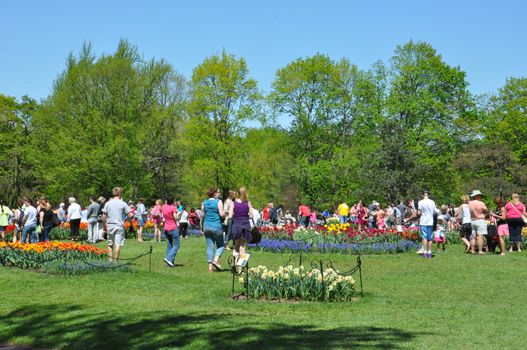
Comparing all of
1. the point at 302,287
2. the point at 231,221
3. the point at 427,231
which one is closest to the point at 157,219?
the point at 231,221

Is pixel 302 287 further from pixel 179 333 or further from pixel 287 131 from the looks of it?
pixel 287 131

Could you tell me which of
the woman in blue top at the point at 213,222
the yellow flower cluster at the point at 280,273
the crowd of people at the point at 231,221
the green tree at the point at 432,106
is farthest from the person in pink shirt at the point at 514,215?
the green tree at the point at 432,106

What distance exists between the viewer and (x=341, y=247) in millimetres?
18266

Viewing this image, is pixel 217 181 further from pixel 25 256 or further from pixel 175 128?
pixel 25 256

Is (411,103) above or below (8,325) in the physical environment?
above

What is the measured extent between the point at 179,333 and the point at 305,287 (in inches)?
119

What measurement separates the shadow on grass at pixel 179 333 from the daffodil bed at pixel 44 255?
5072 mm

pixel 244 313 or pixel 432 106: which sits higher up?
pixel 432 106

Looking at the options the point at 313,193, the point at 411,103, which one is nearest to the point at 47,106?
the point at 313,193

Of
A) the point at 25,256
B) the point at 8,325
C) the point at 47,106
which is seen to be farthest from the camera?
the point at 47,106

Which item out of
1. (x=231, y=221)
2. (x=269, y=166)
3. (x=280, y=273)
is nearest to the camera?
(x=280, y=273)

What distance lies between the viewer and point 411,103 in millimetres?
44844

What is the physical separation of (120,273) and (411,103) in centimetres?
3540

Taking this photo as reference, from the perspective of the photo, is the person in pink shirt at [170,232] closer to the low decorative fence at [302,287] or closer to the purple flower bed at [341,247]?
the purple flower bed at [341,247]
